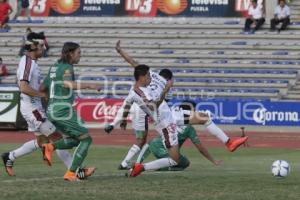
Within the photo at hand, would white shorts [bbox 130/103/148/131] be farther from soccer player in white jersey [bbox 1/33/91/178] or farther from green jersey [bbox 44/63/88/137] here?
green jersey [bbox 44/63/88/137]

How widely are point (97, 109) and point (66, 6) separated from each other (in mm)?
9054

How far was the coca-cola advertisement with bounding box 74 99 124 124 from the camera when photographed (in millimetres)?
32844

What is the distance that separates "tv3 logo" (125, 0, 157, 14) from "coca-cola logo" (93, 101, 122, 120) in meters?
7.75

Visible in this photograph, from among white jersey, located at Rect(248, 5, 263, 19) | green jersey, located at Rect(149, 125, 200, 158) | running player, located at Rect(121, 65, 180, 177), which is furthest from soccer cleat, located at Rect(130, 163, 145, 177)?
white jersey, located at Rect(248, 5, 263, 19)

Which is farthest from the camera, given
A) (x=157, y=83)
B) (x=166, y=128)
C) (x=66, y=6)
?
(x=66, y=6)

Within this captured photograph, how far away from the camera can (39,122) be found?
13.8 meters

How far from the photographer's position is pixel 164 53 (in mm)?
37594

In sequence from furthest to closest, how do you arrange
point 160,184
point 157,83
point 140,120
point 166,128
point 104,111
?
point 104,111
point 140,120
point 157,83
point 166,128
point 160,184

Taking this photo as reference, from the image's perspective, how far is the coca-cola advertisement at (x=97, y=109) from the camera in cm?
3284

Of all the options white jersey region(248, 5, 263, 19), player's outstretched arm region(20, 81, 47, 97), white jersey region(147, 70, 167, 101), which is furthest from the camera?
white jersey region(248, 5, 263, 19)

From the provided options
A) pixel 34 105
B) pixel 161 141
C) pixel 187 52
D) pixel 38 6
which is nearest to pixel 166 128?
pixel 34 105

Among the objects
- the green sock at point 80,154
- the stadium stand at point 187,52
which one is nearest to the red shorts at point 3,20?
the stadium stand at point 187,52

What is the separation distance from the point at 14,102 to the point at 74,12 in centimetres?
1049

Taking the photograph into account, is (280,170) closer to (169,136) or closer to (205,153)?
(169,136)
